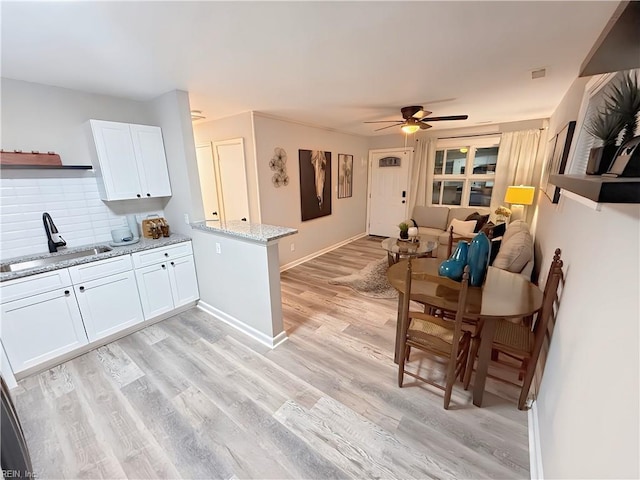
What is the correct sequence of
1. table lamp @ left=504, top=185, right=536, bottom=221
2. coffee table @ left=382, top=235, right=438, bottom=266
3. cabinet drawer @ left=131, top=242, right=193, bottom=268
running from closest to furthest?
cabinet drawer @ left=131, top=242, right=193, bottom=268 → coffee table @ left=382, top=235, right=438, bottom=266 → table lamp @ left=504, top=185, right=536, bottom=221

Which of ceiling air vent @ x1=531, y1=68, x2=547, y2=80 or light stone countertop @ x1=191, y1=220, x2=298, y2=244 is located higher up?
ceiling air vent @ x1=531, y1=68, x2=547, y2=80

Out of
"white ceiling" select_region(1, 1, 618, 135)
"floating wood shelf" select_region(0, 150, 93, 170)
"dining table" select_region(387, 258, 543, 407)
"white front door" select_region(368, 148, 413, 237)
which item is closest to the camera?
"white ceiling" select_region(1, 1, 618, 135)

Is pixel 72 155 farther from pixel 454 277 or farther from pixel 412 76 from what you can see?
pixel 454 277

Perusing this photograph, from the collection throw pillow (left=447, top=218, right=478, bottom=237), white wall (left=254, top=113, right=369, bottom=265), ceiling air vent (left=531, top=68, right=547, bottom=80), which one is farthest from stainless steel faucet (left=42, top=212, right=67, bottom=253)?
throw pillow (left=447, top=218, right=478, bottom=237)

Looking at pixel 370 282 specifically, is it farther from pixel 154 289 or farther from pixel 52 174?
pixel 52 174

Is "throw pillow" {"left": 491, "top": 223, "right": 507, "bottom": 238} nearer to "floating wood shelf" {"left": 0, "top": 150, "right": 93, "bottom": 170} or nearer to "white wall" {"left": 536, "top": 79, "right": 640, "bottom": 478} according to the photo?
"white wall" {"left": 536, "top": 79, "right": 640, "bottom": 478}

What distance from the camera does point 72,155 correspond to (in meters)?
2.45

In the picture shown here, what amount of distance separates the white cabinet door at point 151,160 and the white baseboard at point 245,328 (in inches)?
54.3

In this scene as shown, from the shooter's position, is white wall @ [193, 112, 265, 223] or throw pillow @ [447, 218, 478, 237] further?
throw pillow @ [447, 218, 478, 237]

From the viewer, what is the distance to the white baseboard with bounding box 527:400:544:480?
1323 mm

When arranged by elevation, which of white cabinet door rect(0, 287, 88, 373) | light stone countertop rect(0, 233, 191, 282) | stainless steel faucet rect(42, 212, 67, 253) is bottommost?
white cabinet door rect(0, 287, 88, 373)

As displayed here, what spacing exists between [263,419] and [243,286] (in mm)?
1141

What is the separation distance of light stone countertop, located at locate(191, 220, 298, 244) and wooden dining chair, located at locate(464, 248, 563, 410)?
170cm

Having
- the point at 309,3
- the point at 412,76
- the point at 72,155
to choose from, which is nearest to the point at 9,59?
the point at 72,155
